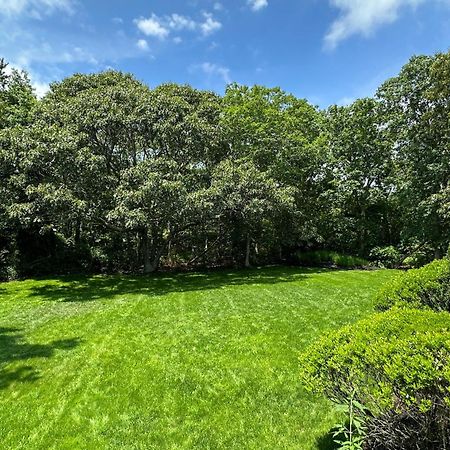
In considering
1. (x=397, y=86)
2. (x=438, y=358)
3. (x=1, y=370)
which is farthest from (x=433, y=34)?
(x=1, y=370)

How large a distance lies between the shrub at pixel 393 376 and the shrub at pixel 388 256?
624 inches

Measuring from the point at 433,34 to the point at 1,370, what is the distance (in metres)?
14.9

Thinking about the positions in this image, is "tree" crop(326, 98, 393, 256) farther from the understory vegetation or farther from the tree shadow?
the understory vegetation

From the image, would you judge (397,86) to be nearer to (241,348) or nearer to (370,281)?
(370,281)

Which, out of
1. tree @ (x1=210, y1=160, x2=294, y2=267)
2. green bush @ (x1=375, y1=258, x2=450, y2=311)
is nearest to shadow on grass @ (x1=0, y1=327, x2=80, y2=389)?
green bush @ (x1=375, y1=258, x2=450, y2=311)

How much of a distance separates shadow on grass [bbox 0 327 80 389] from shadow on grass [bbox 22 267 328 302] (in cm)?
327

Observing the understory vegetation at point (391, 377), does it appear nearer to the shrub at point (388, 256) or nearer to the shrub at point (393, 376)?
the shrub at point (393, 376)

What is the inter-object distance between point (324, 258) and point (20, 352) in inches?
621

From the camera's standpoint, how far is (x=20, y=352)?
5977 millimetres

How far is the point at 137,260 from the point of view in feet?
55.3

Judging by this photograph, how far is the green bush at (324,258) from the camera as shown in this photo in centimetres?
1812

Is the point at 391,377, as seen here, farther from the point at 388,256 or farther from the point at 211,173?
the point at 388,256

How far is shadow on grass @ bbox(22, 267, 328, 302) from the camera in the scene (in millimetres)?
10812

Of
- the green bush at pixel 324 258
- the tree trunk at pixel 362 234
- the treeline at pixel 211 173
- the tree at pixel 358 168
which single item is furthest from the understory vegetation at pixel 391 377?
the tree trunk at pixel 362 234
